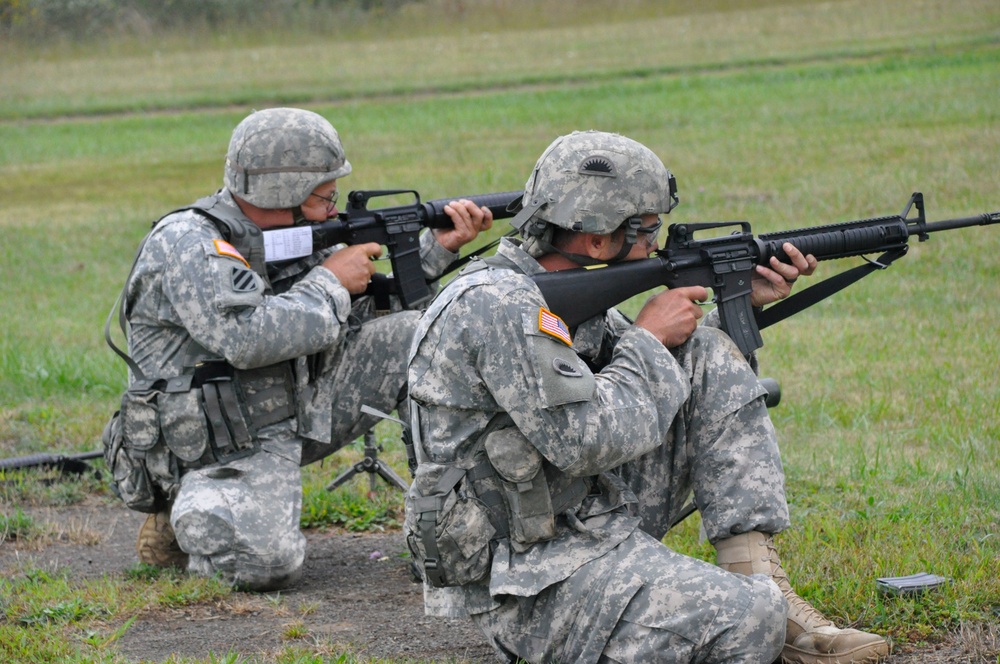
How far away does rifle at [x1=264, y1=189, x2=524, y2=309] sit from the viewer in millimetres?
5512

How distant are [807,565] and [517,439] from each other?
1.52m

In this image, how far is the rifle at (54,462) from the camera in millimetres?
6438

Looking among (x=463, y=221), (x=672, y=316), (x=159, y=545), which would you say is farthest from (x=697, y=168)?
(x=672, y=316)

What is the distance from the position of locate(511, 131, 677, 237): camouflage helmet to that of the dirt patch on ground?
4.85 ft

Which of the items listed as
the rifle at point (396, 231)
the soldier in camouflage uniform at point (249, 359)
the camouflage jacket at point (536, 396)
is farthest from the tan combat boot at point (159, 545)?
the camouflage jacket at point (536, 396)

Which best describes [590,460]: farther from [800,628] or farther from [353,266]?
[353,266]

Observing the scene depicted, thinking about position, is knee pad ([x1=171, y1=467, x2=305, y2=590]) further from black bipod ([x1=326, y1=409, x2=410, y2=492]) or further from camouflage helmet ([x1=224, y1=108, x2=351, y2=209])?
camouflage helmet ([x1=224, y1=108, x2=351, y2=209])

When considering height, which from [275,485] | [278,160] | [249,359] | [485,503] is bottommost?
[275,485]

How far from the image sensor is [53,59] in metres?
34.0

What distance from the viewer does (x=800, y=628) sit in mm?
3846

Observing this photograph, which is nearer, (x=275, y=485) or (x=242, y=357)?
(x=242, y=357)

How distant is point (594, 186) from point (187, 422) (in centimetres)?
217

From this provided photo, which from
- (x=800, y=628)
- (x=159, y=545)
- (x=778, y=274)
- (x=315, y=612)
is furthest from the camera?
(x=159, y=545)

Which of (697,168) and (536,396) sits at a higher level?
(697,168)
